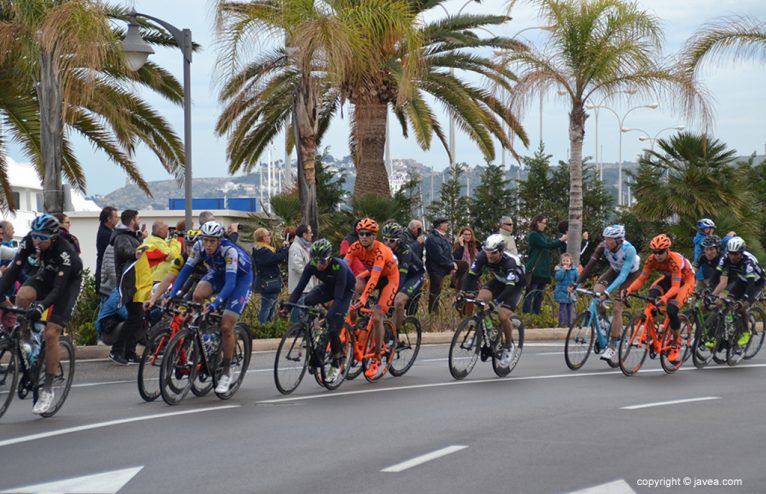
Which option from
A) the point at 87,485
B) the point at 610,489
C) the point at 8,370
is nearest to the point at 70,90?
the point at 8,370

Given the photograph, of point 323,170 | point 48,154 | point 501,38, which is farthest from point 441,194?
point 48,154

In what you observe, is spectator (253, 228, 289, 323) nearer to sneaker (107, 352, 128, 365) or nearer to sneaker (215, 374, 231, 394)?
sneaker (107, 352, 128, 365)

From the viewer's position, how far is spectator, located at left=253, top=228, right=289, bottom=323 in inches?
714

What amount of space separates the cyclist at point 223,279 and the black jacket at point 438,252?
7258 millimetres

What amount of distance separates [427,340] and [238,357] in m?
7.88

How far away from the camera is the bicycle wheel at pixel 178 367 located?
11.3 m

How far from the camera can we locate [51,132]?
19.2 meters

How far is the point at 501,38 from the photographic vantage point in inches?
1115

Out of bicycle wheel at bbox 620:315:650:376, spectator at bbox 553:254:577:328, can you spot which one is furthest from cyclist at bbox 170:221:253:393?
Answer: spectator at bbox 553:254:577:328

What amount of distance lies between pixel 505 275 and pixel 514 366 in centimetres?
136

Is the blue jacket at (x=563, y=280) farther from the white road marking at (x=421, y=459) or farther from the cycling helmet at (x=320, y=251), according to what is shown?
the white road marking at (x=421, y=459)

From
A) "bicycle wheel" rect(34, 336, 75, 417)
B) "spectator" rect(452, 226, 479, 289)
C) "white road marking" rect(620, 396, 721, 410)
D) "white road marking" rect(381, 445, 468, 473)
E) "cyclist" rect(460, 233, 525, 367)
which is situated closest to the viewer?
"white road marking" rect(381, 445, 468, 473)

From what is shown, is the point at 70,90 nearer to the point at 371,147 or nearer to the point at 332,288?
the point at 371,147

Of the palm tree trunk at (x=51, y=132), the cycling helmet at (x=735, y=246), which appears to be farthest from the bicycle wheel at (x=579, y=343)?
the palm tree trunk at (x=51, y=132)
